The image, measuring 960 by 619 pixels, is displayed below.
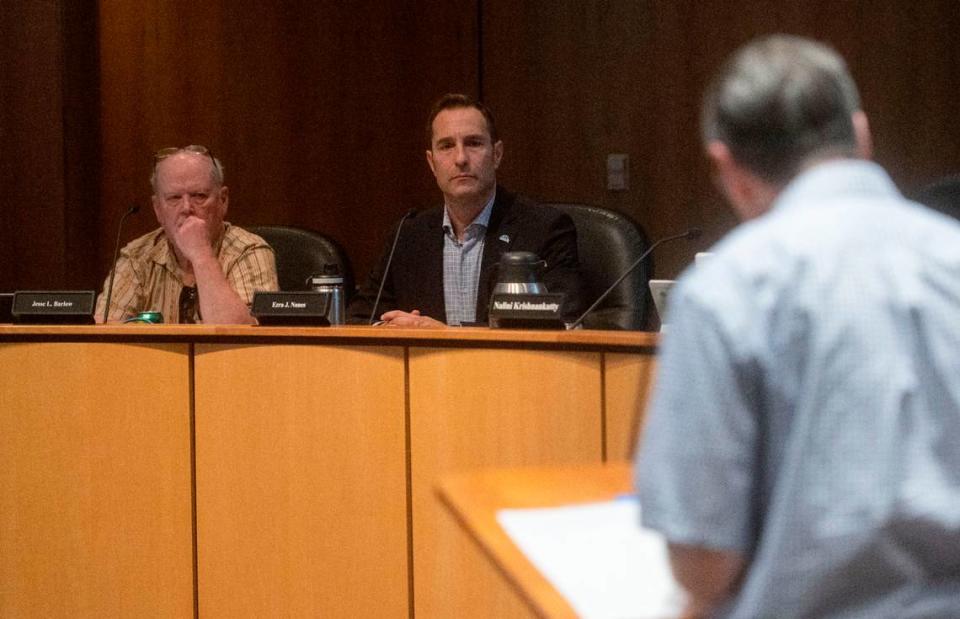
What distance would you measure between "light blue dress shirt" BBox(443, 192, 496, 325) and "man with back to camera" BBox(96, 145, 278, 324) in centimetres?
49

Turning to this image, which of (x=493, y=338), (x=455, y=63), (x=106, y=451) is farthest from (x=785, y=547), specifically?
(x=455, y=63)

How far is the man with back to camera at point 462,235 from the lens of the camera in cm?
349

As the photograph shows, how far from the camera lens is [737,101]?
3.56 ft

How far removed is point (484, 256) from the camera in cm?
351

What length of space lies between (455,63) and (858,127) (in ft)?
12.6

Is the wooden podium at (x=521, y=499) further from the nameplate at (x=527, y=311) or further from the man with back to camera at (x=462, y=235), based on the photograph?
the man with back to camera at (x=462, y=235)

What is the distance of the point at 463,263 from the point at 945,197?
1.50 m

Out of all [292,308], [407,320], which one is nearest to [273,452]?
[292,308]

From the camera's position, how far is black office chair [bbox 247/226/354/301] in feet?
12.2

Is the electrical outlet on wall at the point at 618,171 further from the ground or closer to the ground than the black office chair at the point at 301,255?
further from the ground

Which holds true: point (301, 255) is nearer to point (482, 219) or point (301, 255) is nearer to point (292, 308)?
point (482, 219)

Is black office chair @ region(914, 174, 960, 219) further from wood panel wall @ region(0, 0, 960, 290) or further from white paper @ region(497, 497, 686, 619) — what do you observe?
wood panel wall @ region(0, 0, 960, 290)

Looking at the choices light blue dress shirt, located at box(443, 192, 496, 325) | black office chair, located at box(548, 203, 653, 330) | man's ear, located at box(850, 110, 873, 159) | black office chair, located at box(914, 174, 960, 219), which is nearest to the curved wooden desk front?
black office chair, located at box(914, 174, 960, 219)

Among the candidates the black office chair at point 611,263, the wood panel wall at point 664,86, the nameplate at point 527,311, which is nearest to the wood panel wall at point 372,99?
the wood panel wall at point 664,86
